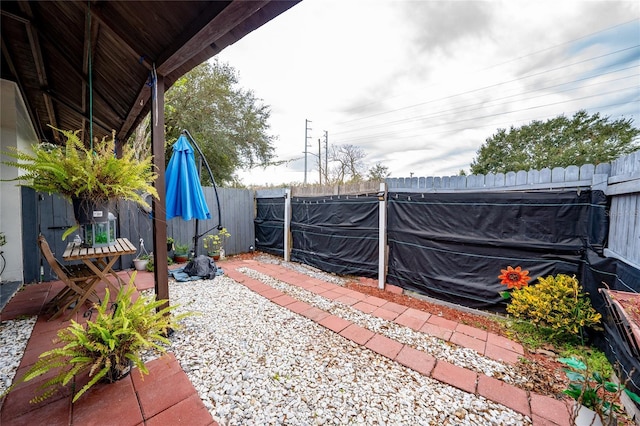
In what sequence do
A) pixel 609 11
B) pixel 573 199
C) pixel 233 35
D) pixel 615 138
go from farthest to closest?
pixel 615 138
pixel 609 11
pixel 573 199
pixel 233 35

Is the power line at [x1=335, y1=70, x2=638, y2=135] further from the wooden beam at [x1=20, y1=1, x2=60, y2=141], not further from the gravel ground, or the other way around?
the wooden beam at [x1=20, y1=1, x2=60, y2=141]

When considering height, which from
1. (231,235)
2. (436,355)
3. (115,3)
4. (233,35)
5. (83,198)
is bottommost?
(436,355)

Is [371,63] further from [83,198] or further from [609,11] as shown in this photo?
[83,198]

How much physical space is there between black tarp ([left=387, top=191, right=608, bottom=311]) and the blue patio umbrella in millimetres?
2757

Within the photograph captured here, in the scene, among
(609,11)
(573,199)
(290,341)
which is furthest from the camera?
(609,11)

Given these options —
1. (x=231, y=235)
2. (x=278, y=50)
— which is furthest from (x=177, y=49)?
(x=231, y=235)

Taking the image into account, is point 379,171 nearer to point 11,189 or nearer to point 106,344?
point 11,189

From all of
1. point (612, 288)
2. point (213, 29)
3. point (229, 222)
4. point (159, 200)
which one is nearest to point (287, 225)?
point (229, 222)

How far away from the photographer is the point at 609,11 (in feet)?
10.00

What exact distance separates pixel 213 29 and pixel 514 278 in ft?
10.9

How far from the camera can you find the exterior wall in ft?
8.86

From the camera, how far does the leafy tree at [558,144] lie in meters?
10.7

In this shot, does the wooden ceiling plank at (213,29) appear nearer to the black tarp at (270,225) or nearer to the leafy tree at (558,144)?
the black tarp at (270,225)

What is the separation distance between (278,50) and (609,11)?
14.4 feet
